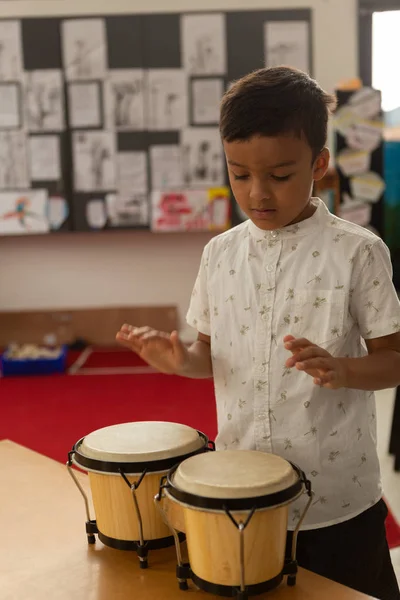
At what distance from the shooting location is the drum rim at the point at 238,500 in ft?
3.02

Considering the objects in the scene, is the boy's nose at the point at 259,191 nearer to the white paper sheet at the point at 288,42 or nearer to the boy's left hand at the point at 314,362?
the boy's left hand at the point at 314,362

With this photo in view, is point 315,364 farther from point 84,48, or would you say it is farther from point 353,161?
point 84,48

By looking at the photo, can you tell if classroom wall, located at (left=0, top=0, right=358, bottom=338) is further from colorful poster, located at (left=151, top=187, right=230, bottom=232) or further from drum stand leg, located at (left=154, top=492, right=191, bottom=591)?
drum stand leg, located at (left=154, top=492, right=191, bottom=591)

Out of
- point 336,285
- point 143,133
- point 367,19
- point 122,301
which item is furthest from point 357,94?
point 336,285

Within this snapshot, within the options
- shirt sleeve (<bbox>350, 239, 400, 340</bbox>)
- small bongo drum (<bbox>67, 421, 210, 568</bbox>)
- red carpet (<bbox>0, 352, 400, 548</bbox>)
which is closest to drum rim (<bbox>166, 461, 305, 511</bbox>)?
small bongo drum (<bbox>67, 421, 210, 568</bbox>)

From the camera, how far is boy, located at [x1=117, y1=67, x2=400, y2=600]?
45.9 inches

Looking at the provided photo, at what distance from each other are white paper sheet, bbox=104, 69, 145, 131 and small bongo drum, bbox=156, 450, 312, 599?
3926mm

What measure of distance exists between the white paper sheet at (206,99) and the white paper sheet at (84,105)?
0.63 meters

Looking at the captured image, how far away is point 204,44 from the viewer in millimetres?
4559

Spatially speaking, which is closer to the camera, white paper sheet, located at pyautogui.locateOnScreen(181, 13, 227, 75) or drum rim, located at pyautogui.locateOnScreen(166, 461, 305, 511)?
drum rim, located at pyautogui.locateOnScreen(166, 461, 305, 511)

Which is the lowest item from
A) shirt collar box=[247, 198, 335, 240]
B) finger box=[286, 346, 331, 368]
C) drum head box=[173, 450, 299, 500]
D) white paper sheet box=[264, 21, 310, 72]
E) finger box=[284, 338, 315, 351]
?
drum head box=[173, 450, 299, 500]

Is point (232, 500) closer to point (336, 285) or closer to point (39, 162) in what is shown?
point (336, 285)

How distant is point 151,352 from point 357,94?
11.3 ft

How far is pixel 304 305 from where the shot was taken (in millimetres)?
1266
